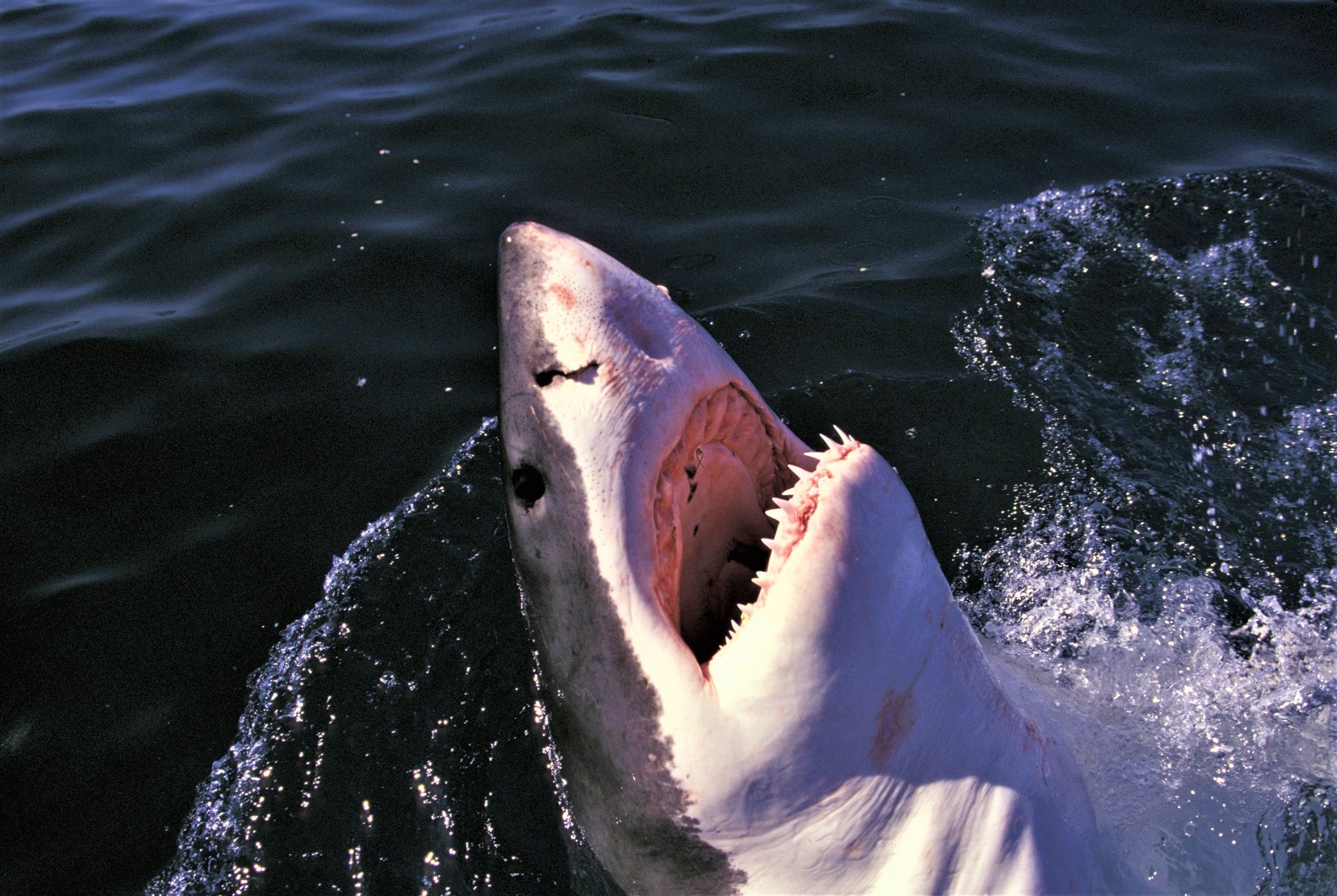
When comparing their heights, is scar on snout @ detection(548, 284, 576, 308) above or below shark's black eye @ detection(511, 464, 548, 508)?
above

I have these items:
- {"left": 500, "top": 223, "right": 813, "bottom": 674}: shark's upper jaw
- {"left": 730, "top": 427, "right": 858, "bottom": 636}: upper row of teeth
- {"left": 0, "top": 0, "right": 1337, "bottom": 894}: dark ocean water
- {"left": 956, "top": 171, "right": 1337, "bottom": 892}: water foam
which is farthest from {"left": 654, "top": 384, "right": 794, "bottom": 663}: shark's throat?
{"left": 956, "top": 171, "right": 1337, "bottom": 892}: water foam

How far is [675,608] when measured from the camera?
172 cm

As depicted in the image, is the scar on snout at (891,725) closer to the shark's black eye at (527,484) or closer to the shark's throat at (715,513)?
the shark's throat at (715,513)

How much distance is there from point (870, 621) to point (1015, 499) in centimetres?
185

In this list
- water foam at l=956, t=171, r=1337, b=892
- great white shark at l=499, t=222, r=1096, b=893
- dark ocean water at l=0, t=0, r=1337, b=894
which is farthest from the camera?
dark ocean water at l=0, t=0, r=1337, b=894

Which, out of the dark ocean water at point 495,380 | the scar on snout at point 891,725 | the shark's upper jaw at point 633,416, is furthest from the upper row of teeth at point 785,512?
the dark ocean water at point 495,380

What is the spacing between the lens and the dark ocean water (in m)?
2.52

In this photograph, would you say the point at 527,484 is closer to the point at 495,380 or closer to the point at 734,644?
the point at 734,644

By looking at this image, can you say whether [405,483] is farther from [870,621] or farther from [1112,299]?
[1112,299]

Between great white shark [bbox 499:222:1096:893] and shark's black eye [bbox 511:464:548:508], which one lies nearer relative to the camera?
great white shark [bbox 499:222:1096:893]

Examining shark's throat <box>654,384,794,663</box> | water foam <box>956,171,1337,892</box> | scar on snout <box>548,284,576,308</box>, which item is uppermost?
scar on snout <box>548,284,576,308</box>

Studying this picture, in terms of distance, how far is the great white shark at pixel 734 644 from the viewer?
1583 millimetres

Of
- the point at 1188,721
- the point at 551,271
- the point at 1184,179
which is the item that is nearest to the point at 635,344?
the point at 551,271

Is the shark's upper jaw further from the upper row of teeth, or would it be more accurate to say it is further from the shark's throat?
the upper row of teeth
